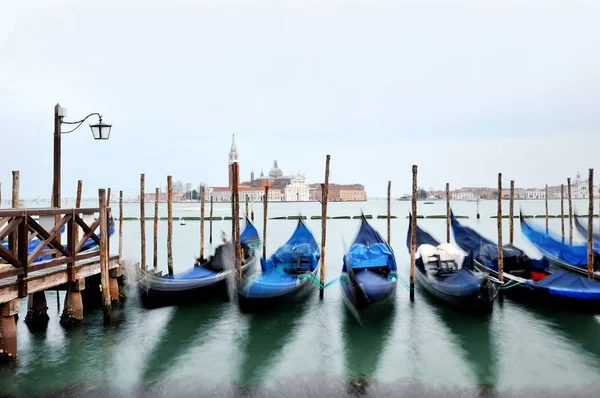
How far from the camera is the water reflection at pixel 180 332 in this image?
4271 mm

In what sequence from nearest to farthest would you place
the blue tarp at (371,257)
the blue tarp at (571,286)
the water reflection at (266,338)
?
the water reflection at (266,338)
the blue tarp at (571,286)
the blue tarp at (371,257)

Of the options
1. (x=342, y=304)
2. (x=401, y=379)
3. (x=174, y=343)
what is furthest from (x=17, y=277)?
(x=342, y=304)

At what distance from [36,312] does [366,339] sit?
13.1 feet

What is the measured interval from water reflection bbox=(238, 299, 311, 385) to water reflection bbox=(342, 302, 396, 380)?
0.66m

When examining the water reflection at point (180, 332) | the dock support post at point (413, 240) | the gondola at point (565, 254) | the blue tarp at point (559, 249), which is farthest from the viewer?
the blue tarp at point (559, 249)

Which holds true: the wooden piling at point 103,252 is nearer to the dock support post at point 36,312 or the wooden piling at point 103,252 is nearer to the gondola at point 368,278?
the dock support post at point 36,312

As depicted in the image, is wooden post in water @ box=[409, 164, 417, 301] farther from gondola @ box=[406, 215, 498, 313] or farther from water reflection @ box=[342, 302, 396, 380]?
water reflection @ box=[342, 302, 396, 380]

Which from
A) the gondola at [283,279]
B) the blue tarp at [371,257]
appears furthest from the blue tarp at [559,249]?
the gondola at [283,279]

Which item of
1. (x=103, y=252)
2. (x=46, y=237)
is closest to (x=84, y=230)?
(x=103, y=252)

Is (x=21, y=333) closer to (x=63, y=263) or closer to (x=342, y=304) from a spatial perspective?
(x=63, y=263)

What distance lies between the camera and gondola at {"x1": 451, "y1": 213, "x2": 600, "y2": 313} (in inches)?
196

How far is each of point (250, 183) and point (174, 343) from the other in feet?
296

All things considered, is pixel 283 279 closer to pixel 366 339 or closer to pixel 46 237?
pixel 366 339

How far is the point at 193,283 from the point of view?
5.82m
